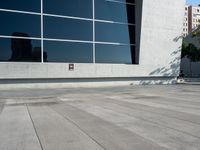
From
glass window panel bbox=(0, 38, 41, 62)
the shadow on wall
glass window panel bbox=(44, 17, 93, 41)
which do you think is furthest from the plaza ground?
the shadow on wall

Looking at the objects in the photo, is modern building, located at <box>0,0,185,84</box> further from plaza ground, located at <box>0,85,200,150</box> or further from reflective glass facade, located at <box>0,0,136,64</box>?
plaza ground, located at <box>0,85,200,150</box>

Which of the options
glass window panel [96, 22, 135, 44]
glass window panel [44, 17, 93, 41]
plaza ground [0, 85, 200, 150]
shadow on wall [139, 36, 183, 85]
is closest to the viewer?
plaza ground [0, 85, 200, 150]

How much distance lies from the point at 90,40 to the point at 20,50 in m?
6.71

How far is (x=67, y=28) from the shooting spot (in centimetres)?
2583

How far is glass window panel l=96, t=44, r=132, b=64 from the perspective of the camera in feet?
89.9

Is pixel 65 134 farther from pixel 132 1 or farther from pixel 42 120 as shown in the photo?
pixel 132 1

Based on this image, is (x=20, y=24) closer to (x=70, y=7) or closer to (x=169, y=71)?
(x=70, y=7)

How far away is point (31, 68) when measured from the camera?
23562mm

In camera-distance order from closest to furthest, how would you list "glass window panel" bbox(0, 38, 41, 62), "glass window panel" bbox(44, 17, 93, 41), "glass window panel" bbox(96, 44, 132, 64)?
"glass window panel" bbox(0, 38, 41, 62) < "glass window panel" bbox(44, 17, 93, 41) < "glass window panel" bbox(96, 44, 132, 64)

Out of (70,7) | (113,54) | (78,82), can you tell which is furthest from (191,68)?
(70,7)

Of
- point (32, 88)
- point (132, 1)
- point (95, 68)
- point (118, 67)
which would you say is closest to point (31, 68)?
point (32, 88)

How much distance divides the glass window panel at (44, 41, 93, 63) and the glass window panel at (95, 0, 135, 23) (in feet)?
12.1

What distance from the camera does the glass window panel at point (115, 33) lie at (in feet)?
90.6

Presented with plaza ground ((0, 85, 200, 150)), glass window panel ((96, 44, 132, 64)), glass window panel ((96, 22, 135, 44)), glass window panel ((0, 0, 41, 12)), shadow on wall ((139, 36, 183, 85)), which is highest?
glass window panel ((0, 0, 41, 12))
